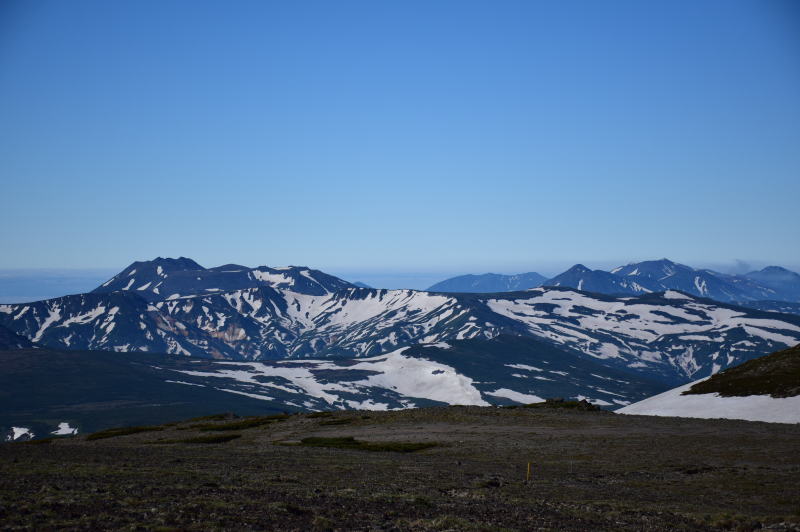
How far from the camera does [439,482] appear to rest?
3891 centimetres

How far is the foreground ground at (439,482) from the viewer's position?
26547mm

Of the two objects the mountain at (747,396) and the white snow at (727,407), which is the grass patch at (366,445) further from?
the mountain at (747,396)

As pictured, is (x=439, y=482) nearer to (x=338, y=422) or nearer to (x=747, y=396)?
(x=338, y=422)

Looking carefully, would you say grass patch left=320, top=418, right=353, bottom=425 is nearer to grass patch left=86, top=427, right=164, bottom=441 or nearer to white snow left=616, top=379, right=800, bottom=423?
grass patch left=86, top=427, right=164, bottom=441

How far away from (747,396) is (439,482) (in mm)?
67197

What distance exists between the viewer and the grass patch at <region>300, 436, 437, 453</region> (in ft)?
197

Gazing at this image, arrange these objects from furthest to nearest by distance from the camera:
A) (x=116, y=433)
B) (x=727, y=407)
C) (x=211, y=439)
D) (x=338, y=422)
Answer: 1. (x=727, y=407)
2. (x=338, y=422)
3. (x=116, y=433)
4. (x=211, y=439)

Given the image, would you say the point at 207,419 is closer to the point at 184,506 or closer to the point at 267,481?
the point at 267,481

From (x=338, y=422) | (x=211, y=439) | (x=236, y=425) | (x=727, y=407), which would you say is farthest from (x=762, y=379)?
(x=211, y=439)

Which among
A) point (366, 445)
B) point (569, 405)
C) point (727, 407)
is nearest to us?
point (366, 445)

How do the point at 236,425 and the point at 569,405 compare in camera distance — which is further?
the point at 569,405

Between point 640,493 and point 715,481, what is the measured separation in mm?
6429

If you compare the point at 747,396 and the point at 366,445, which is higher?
the point at 747,396

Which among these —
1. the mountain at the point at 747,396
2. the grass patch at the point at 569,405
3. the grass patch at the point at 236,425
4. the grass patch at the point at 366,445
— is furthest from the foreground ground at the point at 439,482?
the grass patch at the point at 569,405
